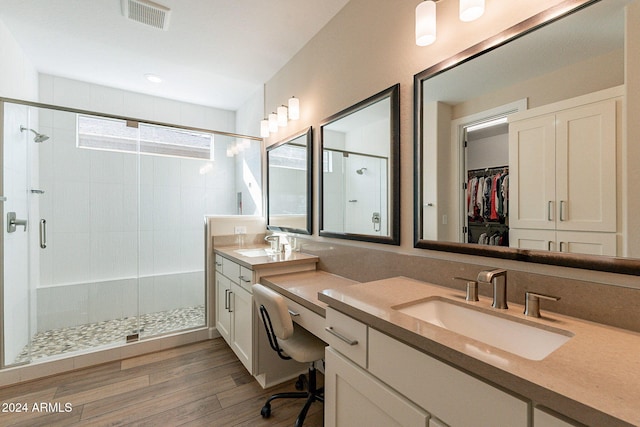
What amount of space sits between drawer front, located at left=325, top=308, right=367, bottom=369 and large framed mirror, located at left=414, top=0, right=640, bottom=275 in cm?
59

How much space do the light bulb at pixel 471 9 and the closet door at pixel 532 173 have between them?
0.48 m

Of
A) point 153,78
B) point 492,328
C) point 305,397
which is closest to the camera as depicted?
point 492,328

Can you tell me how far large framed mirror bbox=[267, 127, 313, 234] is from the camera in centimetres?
233

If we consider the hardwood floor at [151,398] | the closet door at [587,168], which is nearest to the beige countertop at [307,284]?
the hardwood floor at [151,398]

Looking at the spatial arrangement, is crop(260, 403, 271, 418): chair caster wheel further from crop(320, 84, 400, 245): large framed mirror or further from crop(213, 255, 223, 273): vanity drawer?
crop(213, 255, 223, 273): vanity drawer

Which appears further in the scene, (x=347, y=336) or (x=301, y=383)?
(x=301, y=383)

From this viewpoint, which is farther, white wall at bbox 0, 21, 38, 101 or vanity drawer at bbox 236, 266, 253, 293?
white wall at bbox 0, 21, 38, 101

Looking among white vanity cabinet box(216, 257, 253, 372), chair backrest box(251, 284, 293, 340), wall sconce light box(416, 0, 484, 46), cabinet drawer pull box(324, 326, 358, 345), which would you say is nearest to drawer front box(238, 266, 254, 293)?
white vanity cabinet box(216, 257, 253, 372)

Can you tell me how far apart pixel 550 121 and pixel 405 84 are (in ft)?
2.45

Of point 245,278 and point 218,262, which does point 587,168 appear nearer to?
point 245,278

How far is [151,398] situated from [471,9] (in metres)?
2.81

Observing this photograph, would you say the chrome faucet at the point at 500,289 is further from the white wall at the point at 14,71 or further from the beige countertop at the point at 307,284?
the white wall at the point at 14,71

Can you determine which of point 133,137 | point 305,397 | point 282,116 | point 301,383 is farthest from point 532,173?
point 133,137

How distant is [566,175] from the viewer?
94 cm
